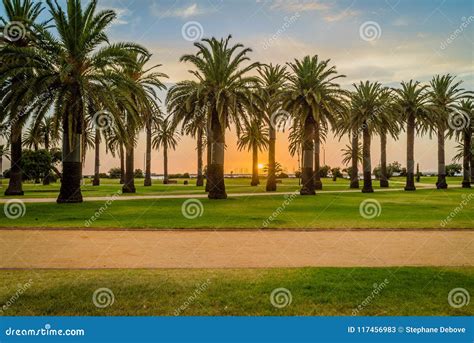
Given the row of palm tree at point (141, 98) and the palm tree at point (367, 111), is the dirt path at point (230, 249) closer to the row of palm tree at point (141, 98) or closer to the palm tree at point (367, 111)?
the row of palm tree at point (141, 98)

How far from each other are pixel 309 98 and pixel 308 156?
5209mm

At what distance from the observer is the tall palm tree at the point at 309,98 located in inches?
1473

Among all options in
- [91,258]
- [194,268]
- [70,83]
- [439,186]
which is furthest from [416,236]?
[439,186]

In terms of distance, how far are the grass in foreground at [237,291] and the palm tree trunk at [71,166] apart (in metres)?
18.7

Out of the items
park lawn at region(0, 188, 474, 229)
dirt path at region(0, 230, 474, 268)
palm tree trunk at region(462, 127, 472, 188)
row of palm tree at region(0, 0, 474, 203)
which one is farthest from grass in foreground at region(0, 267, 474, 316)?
palm tree trunk at region(462, 127, 472, 188)

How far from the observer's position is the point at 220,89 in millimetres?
30422

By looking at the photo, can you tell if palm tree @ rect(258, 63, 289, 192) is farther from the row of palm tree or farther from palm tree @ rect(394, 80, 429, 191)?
palm tree @ rect(394, 80, 429, 191)

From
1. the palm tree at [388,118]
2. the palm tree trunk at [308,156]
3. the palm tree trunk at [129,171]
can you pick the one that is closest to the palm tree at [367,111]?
the palm tree at [388,118]

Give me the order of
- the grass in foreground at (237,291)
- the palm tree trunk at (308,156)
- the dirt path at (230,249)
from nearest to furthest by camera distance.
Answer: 1. the grass in foreground at (237,291)
2. the dirt path at (230,249)
3. the palm tree trunk at (308,156)

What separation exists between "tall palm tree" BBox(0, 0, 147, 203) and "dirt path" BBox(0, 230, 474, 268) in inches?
456

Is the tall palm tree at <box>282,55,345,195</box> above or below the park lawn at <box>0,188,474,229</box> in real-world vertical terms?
above

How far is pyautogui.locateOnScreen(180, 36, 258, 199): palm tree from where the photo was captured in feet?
101

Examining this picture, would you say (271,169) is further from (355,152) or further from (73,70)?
(73,70)

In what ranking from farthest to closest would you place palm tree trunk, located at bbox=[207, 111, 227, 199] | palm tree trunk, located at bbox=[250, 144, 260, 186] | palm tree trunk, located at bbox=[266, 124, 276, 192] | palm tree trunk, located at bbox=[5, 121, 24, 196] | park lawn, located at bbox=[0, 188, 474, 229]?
palm tree trunk, located at bbox=[250, 144, 260, 186]
palm tree trunk, located at bbox=[266, 124, 276, 192]
palm tree trunk, located at bbox=[5, 121, 24, 196]
palm tree trunk, located at bbox=[207, 111, 227, 199]
park lawn, located at bbox=[0, 188, 474, 229]
